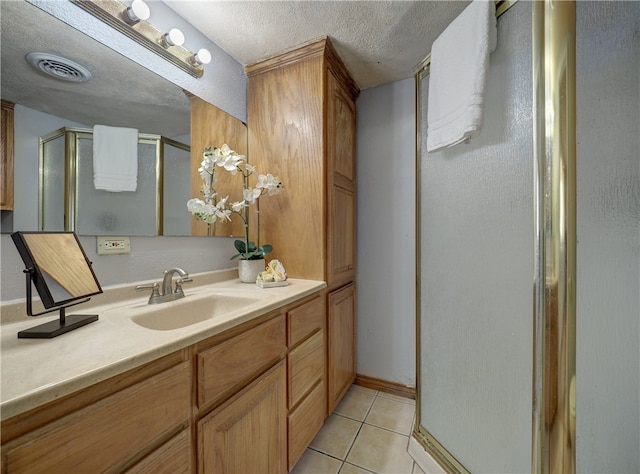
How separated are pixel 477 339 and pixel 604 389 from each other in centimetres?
40

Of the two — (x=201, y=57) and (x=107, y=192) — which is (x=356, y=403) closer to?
(x=107, y=192)

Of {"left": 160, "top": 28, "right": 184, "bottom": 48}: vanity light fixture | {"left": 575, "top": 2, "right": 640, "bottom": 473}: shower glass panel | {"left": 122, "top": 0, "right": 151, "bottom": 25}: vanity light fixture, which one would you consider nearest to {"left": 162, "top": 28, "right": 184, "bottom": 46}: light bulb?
{"left": 160, "top": 28, "right": 184, "bottom": 48}: vanity light fixture

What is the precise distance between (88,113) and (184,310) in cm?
80

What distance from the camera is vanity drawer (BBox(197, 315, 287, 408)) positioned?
684mm

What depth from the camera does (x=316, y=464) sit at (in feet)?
3.96

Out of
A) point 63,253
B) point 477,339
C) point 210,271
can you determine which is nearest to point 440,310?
point 477,339

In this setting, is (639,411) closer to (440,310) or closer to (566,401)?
(440,310)

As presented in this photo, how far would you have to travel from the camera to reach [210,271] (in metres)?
1.37

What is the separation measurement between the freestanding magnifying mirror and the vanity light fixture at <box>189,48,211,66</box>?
1020 millimetres

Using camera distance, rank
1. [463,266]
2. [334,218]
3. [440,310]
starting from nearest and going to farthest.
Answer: [463,266], [440,310], [334,218]

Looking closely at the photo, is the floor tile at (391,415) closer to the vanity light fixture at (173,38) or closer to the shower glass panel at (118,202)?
the shower glass panel at (118,202)

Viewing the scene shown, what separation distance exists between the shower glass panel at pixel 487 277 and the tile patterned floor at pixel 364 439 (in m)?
0.19

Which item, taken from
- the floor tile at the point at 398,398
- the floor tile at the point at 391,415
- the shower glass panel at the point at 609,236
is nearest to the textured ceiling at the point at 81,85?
the shower glass panel at the point at 609,236

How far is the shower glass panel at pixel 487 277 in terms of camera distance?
0.89 m
